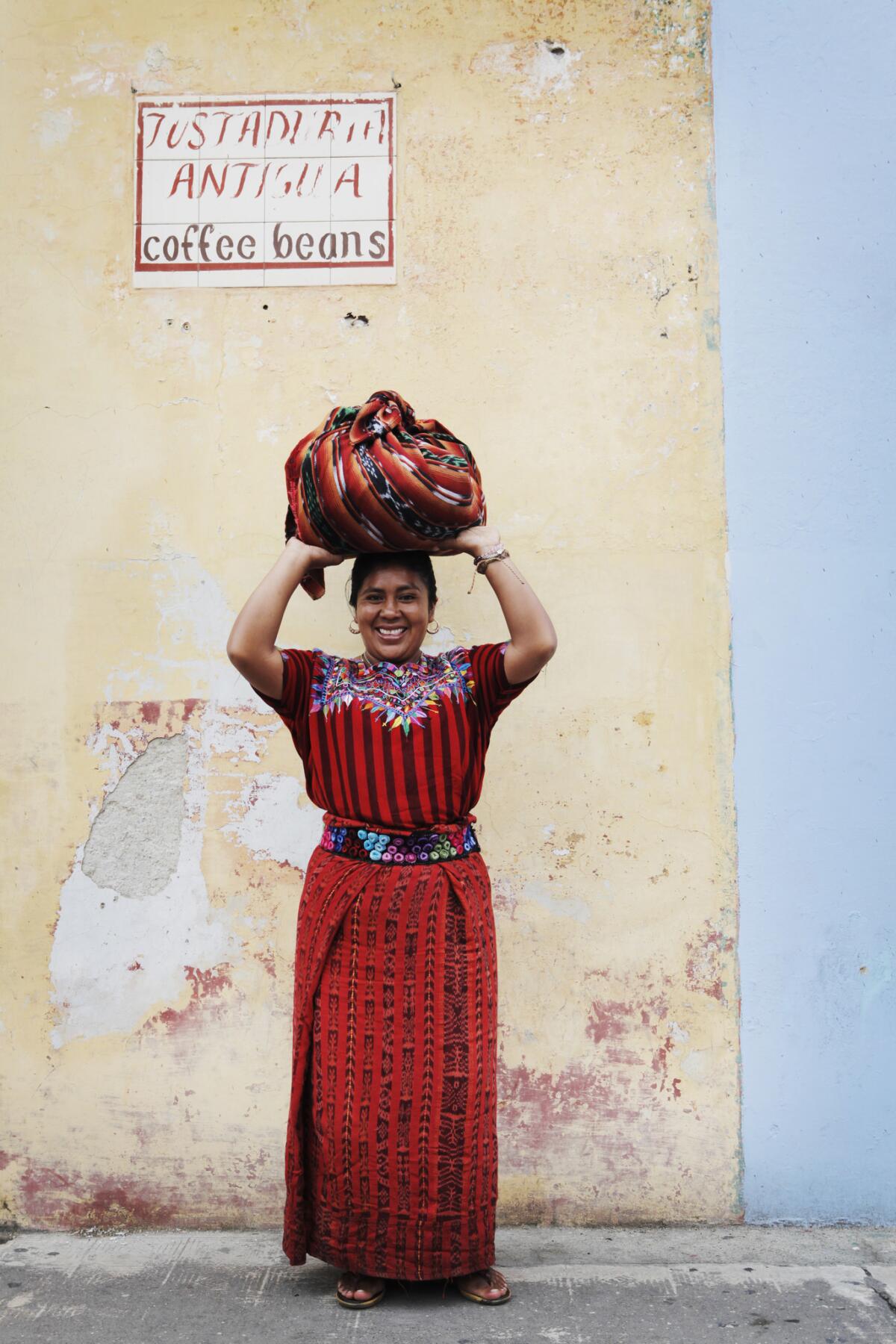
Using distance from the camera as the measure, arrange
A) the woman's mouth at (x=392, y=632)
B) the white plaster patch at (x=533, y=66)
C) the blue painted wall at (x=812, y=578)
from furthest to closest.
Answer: the white plaster patch at (x=533, y=66) < the blue painted wall at (x=812, y=578) < the woman's mouth at (x=392, y=632)

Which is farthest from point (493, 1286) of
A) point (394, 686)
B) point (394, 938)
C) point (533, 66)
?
point (533, 66)

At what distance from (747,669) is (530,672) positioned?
83 cm

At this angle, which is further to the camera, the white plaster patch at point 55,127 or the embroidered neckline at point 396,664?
the white plaster patch at point 55,127

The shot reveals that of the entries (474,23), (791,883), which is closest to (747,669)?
(791,883)

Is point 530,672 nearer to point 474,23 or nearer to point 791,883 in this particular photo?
point 791,883

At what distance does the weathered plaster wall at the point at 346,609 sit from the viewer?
121 inches

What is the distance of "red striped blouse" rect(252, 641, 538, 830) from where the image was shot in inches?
101

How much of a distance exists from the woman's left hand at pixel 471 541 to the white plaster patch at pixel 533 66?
141 cm

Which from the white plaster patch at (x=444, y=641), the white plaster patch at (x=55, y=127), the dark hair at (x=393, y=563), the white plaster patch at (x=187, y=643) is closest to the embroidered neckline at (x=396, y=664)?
the dark hair at (x=393, y=563)

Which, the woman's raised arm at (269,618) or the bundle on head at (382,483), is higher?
the bundle on head at (382,483)

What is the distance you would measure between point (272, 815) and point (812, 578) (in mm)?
1578

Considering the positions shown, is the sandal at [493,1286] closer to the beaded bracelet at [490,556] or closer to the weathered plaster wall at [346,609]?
the weathered plaster wall at [346,609]

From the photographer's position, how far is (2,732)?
3164 mm

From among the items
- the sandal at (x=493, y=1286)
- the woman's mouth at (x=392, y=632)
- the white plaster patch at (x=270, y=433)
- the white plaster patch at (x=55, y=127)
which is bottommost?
the sandal at (x=493, y=1286)
